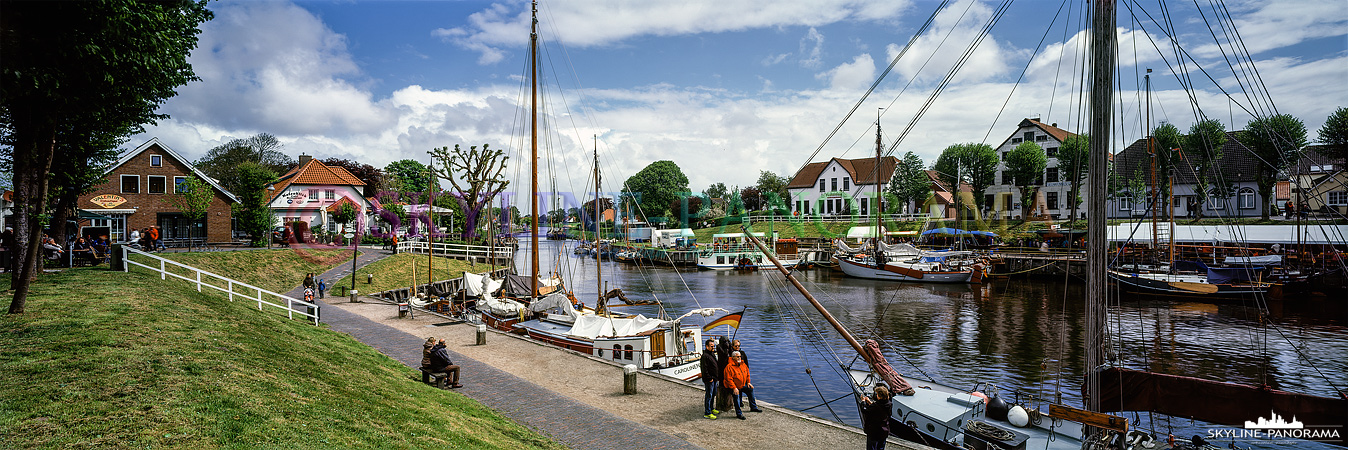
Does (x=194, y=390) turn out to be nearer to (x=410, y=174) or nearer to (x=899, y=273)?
(x=899, y=273)

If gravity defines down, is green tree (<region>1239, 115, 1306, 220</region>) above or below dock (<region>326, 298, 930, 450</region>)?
above

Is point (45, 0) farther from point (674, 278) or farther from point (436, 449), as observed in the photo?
point (674, 278)

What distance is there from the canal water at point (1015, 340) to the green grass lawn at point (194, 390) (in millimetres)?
9415

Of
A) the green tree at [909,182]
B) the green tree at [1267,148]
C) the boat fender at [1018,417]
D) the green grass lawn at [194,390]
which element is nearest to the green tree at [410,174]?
the green tree at [909,182]

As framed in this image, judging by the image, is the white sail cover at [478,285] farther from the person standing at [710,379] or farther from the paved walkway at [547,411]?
the person standing at [710,379]

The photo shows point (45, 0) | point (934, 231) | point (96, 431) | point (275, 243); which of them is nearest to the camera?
point (96, 431)

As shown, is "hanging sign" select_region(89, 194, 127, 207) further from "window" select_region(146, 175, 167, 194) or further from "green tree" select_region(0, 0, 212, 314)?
"green tree" select_region(0, 0, 212, 314)

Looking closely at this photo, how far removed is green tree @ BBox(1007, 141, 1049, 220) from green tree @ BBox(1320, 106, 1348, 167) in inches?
935

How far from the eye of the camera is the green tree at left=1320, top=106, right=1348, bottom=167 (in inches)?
1843

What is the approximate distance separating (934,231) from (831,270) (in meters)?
13.2

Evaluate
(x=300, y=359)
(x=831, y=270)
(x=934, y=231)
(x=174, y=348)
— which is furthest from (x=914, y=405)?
(x=934, y=231)

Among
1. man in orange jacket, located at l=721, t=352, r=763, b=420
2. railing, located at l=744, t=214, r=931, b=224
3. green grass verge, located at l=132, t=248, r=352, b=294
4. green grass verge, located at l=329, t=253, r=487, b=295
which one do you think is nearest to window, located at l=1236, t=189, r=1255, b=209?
railing, located at l=744, t=214, r=931, b=224

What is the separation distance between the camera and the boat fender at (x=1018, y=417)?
11.4m

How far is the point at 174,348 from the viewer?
10.2 meters
